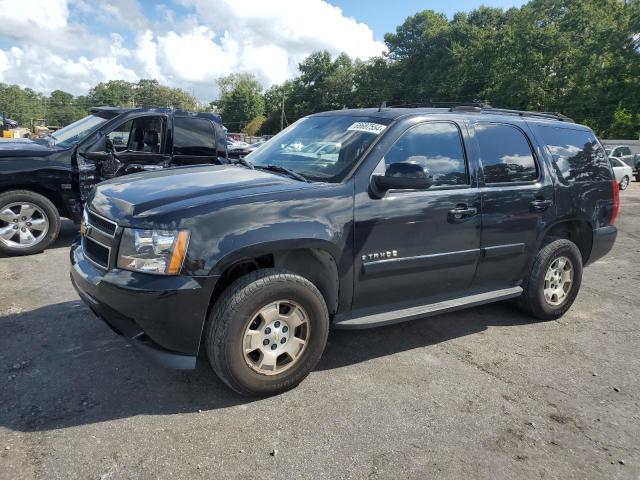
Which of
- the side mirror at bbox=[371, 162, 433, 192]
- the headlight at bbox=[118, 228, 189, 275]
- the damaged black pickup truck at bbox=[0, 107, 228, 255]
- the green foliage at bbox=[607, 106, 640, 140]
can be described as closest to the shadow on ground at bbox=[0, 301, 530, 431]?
the headlight at bbox=[118, 228, 189, 275]

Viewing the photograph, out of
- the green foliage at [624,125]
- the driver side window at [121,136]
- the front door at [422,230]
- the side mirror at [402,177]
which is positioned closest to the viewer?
the side mirror at [402,177]

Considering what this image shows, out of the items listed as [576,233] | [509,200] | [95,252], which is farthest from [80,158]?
[576,233]

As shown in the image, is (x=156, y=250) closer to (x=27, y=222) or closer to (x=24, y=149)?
(x=27, y=222)

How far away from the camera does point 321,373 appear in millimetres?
3635

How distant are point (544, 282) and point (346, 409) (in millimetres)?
2550

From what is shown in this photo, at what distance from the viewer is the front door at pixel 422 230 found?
349cm

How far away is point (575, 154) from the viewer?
16.2 ft

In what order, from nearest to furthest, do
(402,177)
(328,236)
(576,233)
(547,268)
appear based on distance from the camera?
(328,236)
(402,177)
(547,268)
(576,233)

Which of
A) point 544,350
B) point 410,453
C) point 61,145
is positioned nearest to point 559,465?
point 410,453

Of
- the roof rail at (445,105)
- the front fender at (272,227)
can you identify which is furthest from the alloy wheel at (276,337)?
the roof rail at (445,105)

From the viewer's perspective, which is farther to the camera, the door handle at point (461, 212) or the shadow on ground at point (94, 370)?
the door handle at point (461, 212)

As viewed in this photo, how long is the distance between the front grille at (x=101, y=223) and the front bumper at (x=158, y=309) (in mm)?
260

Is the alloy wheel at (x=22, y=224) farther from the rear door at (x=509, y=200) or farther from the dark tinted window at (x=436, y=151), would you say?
the rear door at (x=509, y=200)

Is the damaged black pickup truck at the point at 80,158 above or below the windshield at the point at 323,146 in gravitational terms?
below
